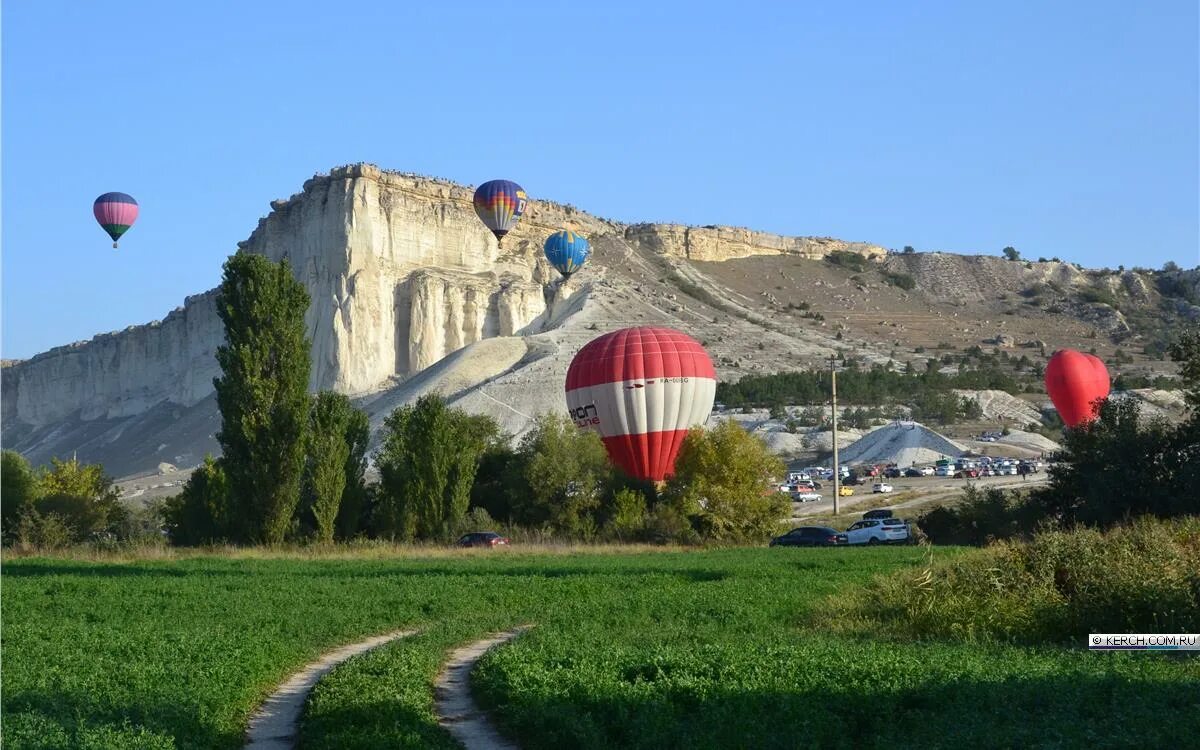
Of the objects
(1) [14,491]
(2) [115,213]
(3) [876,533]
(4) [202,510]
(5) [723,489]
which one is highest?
(2) [115,213]

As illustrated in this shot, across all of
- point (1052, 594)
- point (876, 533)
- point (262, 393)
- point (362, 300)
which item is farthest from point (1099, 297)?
point (1052, 594)

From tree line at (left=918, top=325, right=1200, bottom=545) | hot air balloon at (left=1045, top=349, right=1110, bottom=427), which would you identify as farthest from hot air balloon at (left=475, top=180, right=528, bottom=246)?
tree line at (left=918, top=325, right=1200, bottom=545)

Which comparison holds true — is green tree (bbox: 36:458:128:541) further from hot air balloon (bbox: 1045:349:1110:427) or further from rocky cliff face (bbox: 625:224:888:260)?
rocky cliff face (bbox: 625:224:888:260)

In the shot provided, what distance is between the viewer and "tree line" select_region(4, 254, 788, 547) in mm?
34719

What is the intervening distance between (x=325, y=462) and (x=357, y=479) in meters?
3.03

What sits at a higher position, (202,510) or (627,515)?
(202,510)

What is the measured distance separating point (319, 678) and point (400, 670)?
3.43 ft

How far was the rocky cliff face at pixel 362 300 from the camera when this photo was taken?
341 ft

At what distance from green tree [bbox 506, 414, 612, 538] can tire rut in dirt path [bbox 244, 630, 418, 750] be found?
85.2 feet

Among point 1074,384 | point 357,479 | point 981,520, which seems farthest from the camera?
point 1074,384

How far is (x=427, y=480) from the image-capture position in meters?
39.0

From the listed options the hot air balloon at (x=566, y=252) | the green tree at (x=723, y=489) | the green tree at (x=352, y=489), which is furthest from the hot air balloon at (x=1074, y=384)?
the hot air balloon at (x=566, y=252)

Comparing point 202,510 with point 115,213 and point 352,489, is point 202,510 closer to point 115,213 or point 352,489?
point 352,489

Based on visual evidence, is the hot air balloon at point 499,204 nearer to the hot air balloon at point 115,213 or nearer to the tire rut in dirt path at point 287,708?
the hot air balloon at point 115,213
